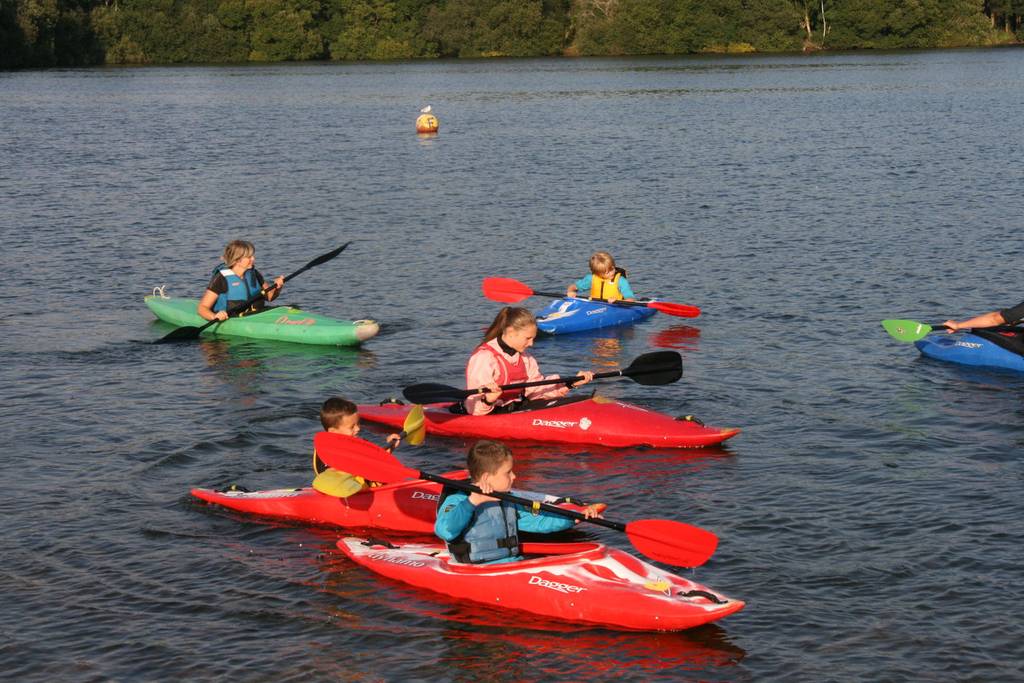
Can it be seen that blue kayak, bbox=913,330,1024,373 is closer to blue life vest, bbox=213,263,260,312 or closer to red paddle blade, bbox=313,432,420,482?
red paddle blade, bbox=313,432,420,482

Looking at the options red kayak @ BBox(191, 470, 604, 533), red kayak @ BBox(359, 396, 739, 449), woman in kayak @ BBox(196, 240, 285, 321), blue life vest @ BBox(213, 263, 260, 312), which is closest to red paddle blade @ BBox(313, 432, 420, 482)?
red kayak @ BBox(191, 470, 604, 533)

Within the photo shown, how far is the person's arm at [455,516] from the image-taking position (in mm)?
9180

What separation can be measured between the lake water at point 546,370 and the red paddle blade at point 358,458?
2.45 feet

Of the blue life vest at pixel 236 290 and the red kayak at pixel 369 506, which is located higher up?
the blue life vest at pixel 236 290

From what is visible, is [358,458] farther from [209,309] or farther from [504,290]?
[504,290]

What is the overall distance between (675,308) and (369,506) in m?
7.72

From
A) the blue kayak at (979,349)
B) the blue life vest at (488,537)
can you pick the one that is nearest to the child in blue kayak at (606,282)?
the blue kayak at (979,349)

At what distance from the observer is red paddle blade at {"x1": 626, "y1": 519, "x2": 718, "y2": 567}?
8977 mm

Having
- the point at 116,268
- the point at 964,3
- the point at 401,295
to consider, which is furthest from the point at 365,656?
the point at 964,3

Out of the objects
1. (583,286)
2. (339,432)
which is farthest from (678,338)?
(339,432)

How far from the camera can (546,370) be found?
15758 millimetres

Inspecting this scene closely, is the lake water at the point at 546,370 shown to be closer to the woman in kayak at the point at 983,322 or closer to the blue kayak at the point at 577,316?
the blue kayak at the point at 577,316

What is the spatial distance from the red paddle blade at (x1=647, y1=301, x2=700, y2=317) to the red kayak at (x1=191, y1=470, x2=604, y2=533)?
7.28 meters

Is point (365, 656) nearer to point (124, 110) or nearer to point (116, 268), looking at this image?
point (116, 268)
